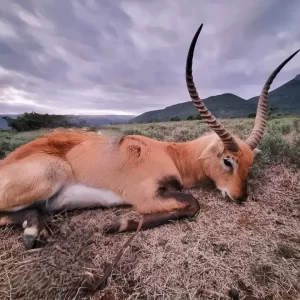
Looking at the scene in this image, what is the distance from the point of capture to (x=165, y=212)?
330 cm

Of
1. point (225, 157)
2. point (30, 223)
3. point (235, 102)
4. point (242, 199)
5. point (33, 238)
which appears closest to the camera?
point (33, 238)

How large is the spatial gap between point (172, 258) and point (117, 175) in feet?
5.09

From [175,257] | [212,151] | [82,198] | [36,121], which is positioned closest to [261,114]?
[212,151]

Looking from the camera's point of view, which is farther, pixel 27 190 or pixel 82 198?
pixel 82 198

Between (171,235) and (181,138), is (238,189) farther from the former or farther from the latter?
(181,138)

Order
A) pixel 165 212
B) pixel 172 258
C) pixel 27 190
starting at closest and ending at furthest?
pixel 172 258
pixel 27 190
pixel 165 212

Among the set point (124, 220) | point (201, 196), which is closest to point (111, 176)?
point (124, 220)

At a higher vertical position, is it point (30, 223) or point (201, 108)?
point (201, 108)

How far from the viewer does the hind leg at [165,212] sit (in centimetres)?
308

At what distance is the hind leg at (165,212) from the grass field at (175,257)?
101mm

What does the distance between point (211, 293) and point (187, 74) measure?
2.65 metres

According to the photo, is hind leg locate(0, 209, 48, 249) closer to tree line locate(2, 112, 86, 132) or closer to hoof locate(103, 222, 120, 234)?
hoof locate(103, 222, 120, 234)

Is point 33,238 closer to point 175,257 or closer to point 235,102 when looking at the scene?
point 175,257

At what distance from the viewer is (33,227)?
9.57 feet
